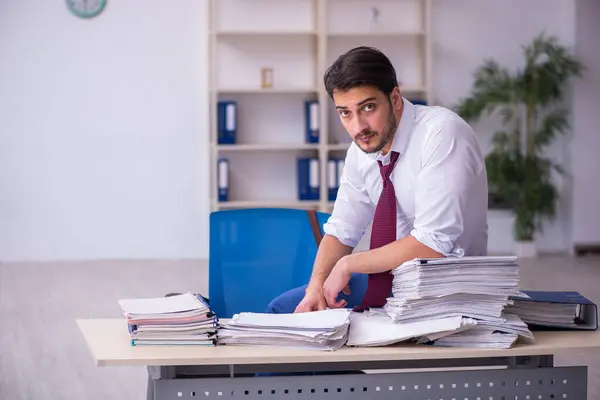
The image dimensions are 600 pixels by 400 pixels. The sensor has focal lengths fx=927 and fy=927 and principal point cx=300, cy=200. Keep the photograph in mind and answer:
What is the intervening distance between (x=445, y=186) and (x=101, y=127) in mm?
5657

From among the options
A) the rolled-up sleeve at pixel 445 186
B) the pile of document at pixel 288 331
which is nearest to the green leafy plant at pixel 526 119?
the rolled-up sleeve at pixel 445 186

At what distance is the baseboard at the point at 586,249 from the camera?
25.5 feet

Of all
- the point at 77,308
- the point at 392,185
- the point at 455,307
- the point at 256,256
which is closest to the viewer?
the point at 455,307

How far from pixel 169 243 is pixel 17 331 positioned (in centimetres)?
286

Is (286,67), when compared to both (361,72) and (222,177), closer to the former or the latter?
(222,177)

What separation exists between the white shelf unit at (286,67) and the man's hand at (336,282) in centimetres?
503

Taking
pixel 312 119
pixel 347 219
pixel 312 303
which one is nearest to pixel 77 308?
pixel 312 119

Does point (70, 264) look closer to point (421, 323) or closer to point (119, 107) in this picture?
point (119, 107)

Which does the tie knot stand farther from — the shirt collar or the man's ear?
the man's ear

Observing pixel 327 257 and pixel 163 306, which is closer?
pixel 163 306

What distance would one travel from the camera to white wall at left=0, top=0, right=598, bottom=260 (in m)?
7.41

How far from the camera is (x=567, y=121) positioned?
772cm

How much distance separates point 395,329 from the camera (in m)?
1.95

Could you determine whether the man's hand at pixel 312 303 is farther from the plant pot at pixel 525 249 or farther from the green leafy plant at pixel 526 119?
the plant pot at pixel 525 249
